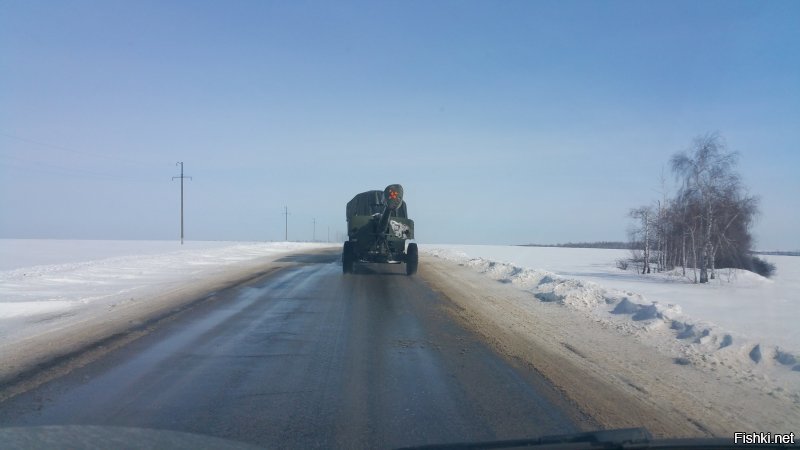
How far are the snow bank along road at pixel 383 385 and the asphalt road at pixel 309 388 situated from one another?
0.8 inches

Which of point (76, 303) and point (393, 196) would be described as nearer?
point (76, 303)

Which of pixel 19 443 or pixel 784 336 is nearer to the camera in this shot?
pixel 19 443

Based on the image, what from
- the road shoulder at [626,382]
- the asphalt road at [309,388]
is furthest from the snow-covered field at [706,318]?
the asphalt road at [309,388]

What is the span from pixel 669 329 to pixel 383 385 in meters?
6.56

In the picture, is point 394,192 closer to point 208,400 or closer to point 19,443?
point 208,400

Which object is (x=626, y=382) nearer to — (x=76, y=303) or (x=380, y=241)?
(x=76, y=303)

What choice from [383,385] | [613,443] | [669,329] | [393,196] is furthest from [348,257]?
[613,443]

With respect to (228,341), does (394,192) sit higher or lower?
higher

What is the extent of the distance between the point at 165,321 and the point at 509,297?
916cm

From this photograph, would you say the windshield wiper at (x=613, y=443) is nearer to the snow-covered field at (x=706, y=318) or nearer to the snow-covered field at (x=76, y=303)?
the snow-covered field at (x=706, y=318)

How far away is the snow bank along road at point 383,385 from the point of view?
18.2ft

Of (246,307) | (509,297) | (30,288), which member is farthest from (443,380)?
(30,288)

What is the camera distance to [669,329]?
36.9 ft

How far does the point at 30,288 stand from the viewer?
17.6m
